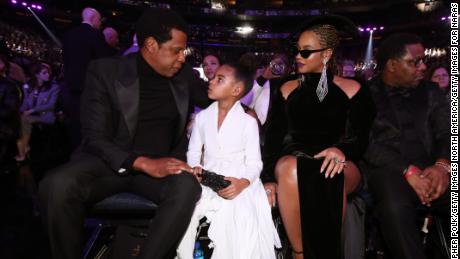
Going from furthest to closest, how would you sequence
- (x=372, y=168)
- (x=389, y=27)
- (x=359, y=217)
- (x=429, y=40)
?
(x=389, y=27), (x=429, y=40), (x=372, y=168), (x=359, y=217)

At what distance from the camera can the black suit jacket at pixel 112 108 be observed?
2531mm

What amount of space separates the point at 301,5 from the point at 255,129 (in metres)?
27.8

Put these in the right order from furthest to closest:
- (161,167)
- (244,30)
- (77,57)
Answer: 1. (244,30)
2. (77,57)
3. (161,167)

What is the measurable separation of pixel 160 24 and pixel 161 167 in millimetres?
1207

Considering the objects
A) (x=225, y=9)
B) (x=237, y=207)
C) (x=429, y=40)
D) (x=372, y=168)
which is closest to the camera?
(x=237, y=207)

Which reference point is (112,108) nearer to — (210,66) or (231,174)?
(231,174)

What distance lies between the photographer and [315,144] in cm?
268

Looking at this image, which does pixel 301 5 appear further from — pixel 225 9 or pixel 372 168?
pixel 372 168

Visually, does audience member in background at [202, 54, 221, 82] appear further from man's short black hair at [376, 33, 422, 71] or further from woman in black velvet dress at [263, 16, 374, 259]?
man's short black hair at [376, 33, 422, 71]

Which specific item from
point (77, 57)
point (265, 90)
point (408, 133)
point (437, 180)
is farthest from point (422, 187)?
point (77, 57)

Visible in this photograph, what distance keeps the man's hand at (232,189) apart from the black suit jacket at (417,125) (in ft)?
4.03

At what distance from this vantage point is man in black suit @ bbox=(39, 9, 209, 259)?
85.2 inches

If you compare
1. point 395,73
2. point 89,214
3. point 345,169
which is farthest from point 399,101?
point 89,214

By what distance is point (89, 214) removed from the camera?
243 cm
